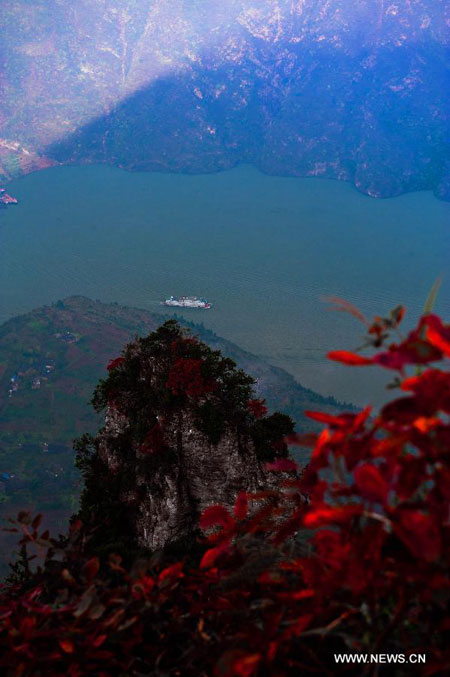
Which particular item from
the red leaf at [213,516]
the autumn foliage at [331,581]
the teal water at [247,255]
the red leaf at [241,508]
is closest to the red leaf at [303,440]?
the autumn foliage at [331,581]

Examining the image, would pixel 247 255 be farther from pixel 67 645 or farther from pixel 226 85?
pixel 67 645

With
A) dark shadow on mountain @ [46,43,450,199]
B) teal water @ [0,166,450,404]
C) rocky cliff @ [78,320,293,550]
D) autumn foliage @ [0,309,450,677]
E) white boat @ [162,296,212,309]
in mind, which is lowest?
rocky cliff @ [78,320,293,550]

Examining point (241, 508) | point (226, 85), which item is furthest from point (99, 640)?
point (226, 85)

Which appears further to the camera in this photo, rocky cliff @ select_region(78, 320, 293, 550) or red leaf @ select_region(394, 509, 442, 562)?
rocky cliff @ select_region(78, 320, 293, 550)

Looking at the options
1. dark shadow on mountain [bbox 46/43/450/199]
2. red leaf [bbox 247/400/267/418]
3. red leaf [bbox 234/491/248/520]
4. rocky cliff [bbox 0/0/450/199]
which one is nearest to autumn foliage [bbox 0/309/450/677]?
red leaf [bbox 234/491/248/520]

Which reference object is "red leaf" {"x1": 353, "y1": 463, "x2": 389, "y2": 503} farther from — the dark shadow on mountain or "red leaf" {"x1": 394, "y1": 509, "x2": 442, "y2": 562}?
the dark shadow on mountain

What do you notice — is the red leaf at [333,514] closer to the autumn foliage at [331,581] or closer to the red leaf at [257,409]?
the autumn foliage at [331,581]

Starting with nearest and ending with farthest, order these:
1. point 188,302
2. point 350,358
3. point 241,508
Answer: point 350,358 → point 241,508 → point 188,302
